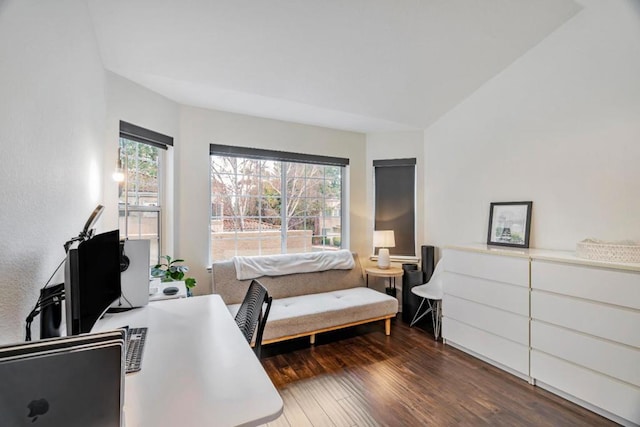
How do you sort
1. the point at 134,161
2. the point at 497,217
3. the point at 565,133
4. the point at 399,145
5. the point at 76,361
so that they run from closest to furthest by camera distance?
the point at 76,361 → the point at 565,133 → the point at 134,161 → the point at 497,217 → the point at 399,145

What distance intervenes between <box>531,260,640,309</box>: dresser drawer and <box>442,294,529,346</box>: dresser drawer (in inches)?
14.1

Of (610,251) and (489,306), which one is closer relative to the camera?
(610,251)

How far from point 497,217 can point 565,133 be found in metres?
0.91

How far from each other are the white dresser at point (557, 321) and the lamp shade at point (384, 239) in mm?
986

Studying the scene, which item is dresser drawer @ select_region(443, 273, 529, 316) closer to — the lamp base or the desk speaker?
the lamp base

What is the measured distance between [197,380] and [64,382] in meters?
0.47

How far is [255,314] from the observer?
1.62 metres

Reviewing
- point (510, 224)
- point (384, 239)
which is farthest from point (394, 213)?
point (510, 224)

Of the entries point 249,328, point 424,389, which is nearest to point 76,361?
point 249,328

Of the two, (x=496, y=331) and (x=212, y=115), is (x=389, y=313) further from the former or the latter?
(x=212, y=115)

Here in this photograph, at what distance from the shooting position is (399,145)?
394 cm

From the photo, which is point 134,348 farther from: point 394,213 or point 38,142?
point 394,213

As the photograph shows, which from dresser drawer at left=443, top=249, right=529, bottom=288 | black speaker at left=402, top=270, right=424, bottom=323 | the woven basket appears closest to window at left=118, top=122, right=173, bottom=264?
black speaker at left=402, top=270, right=424, bottom=323

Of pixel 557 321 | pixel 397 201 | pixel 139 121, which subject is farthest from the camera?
pixel 397 201
